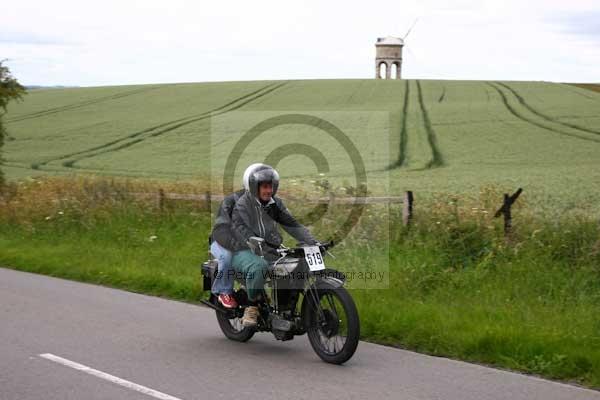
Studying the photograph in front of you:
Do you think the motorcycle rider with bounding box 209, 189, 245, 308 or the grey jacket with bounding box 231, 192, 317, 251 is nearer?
the grey jacket with bounding box 231, 192, 317, 251

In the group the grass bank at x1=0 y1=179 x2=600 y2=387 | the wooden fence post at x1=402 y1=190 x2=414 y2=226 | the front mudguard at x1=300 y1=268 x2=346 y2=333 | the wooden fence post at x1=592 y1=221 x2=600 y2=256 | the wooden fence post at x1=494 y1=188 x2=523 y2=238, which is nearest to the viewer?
the front mudguard at x1=300 y1=268 x2=346 y2=333

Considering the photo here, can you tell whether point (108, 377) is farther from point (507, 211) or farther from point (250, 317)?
point (507, 211)

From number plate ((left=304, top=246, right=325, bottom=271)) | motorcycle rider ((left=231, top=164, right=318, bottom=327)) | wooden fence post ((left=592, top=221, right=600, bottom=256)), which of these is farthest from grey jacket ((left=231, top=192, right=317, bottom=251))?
wooden fence post ((left=592, top=221, right=600, bottom=256))

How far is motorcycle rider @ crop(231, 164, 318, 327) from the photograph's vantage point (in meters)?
7.71

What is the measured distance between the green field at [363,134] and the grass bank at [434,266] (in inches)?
95.7

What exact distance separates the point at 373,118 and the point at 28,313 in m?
31.5

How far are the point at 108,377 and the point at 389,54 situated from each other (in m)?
87.9

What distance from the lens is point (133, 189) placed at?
18.8 metres

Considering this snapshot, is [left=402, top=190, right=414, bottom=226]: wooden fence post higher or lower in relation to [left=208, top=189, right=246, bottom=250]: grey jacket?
lower

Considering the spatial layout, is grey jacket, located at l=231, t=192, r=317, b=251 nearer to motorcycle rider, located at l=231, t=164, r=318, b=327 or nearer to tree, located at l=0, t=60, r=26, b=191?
motorcycle rider, located at l=231, t=164, r=318, b=327

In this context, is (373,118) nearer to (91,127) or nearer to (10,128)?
(91,127)

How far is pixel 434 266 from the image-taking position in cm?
1134

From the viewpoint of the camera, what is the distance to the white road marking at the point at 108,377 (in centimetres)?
616

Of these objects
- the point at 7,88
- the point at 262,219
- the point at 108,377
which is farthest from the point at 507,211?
the point at 7,88
